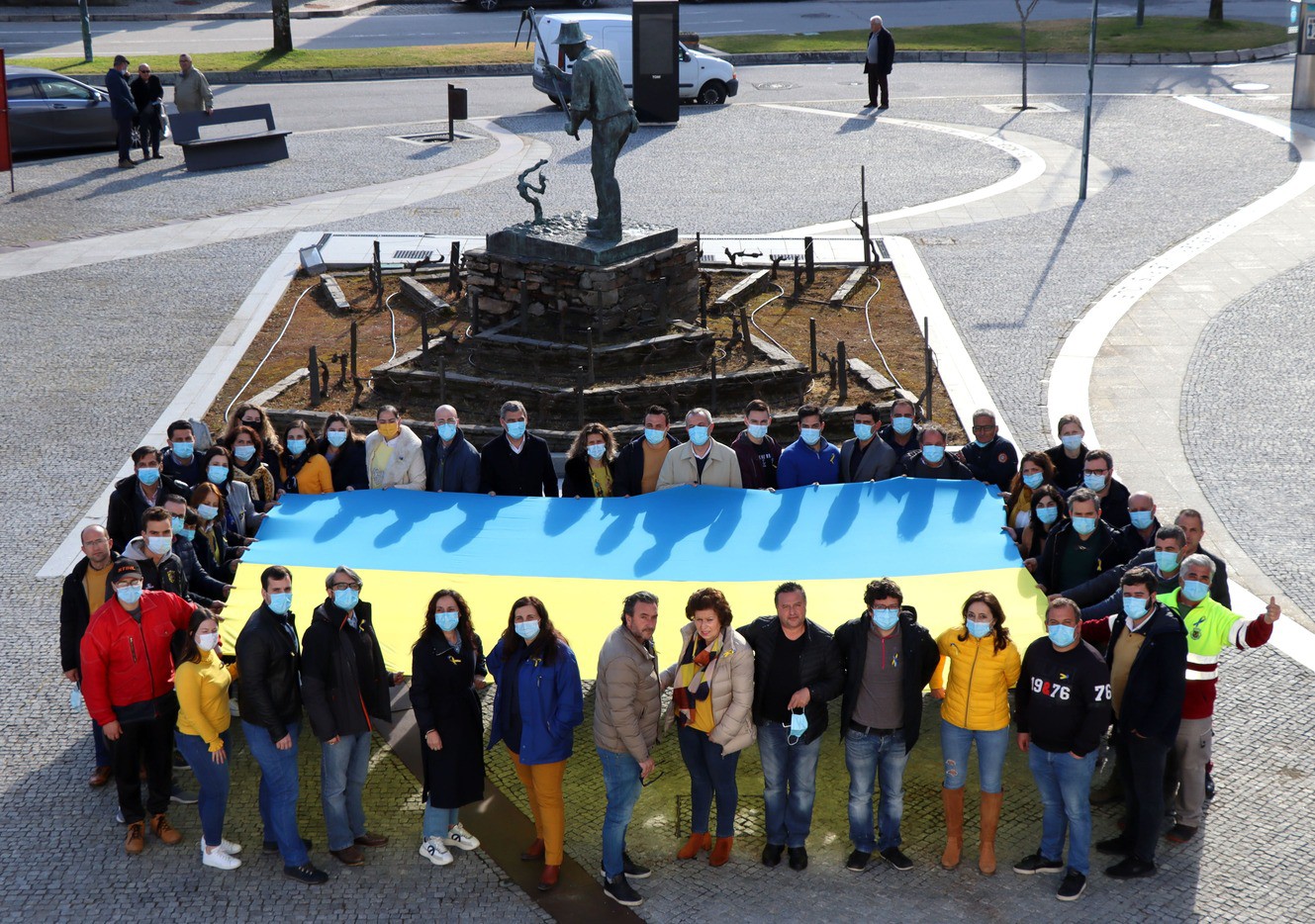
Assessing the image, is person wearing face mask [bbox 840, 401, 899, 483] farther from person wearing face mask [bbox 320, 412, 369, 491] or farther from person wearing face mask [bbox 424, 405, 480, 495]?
person wearing face mask [bbox 320, 412, 369, 491]

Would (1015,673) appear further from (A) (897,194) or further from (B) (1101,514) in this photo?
(A) (897,194)

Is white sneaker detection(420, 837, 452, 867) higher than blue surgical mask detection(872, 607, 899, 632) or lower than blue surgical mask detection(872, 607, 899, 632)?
lower

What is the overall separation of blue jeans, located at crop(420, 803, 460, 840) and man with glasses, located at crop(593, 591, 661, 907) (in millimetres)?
882

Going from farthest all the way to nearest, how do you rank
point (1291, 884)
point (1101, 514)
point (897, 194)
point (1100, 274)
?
point (897, 194)
point (1100, 274)
point (1101, 514)
point (1291, 884)

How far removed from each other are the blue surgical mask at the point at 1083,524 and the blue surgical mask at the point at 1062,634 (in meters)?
1.49

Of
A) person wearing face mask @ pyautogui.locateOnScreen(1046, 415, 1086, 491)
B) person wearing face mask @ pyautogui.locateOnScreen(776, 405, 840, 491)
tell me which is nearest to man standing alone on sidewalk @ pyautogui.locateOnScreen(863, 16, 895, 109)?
person wearing face mask @ pyautogui.locateOnScreen(776, 405, 840, 491)

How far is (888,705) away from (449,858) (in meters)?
2.52

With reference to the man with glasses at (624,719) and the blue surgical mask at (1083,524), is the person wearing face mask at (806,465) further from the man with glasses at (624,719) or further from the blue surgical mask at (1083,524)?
the man with glasses at (624,719)

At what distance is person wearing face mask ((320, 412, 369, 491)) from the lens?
1089cm

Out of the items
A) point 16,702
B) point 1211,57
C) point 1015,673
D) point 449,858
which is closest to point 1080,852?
point 1015,673

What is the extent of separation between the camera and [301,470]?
35.3ft

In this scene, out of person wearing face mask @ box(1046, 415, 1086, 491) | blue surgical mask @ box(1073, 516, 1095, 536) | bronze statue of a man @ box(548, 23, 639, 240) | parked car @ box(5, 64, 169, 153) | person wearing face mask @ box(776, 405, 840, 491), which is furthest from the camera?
parked car @ box(5, 64, 169, 153)

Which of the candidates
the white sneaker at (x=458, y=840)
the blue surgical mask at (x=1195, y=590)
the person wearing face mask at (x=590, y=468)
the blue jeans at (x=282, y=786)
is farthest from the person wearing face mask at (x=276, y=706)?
the blue surgical mask at (x=1195, y=590)

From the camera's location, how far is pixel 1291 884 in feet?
24.7
